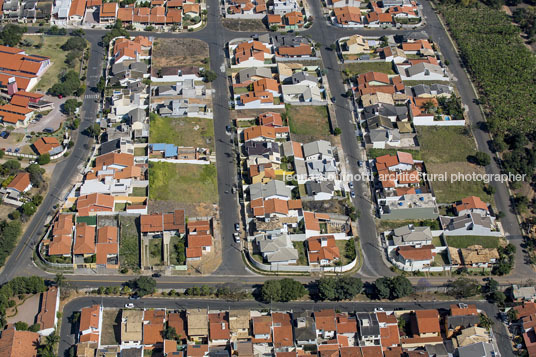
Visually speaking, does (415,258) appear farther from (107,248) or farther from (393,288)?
(107,248)

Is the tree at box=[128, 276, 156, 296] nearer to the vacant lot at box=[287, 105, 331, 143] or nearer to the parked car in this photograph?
the parked car

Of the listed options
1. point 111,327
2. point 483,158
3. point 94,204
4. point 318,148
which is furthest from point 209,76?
point 111,327

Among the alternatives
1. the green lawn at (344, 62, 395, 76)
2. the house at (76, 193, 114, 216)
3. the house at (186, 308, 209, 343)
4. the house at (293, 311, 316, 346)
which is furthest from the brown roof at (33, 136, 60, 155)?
the green lawn at (344, 62, 395, 76)

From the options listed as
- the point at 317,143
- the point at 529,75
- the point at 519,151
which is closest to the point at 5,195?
the point at 317,143

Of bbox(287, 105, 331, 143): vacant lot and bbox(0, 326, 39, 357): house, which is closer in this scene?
bbox(0, 326, 39, 357): house

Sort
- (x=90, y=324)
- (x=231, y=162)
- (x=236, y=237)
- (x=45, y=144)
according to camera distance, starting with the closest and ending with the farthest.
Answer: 1. (x=90, y=324)
2. (x=236, y=237)
3. (x=231, y=162)
4. (x=45, y=144)

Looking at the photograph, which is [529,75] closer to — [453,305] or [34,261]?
[453,305]
